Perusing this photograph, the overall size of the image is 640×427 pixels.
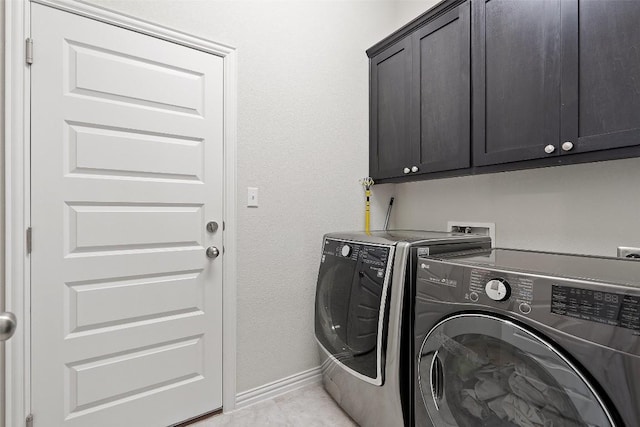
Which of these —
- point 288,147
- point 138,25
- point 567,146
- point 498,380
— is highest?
point 138,25

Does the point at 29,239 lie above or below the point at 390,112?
below

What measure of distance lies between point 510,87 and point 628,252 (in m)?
0.88

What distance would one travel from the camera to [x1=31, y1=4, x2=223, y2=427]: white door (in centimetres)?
134

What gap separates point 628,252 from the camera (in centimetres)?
133

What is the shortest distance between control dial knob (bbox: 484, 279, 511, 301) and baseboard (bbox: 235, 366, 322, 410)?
1.46m

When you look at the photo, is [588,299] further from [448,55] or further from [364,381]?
[448,55]

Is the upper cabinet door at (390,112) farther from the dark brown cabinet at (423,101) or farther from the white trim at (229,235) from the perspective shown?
the white trim at (229,235)

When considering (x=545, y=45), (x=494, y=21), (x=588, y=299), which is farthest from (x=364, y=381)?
(x=494, y=21)

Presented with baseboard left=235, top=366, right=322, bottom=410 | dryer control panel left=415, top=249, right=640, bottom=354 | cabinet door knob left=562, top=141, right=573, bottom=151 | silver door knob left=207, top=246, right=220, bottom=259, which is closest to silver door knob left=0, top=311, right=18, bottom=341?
silver door knob left=207, top=246, right=220, bottom=259

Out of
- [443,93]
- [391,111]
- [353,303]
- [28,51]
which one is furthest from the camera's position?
[391,111]

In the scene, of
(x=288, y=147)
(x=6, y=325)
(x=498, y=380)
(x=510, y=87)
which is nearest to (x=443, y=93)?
(x=510, y=87)

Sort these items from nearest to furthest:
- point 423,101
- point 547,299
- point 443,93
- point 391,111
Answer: point 547,299 < point 443,93 < point 423,101 < point 391,111

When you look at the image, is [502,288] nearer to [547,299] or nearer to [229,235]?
[547,299]

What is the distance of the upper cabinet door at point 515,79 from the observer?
1314mm
